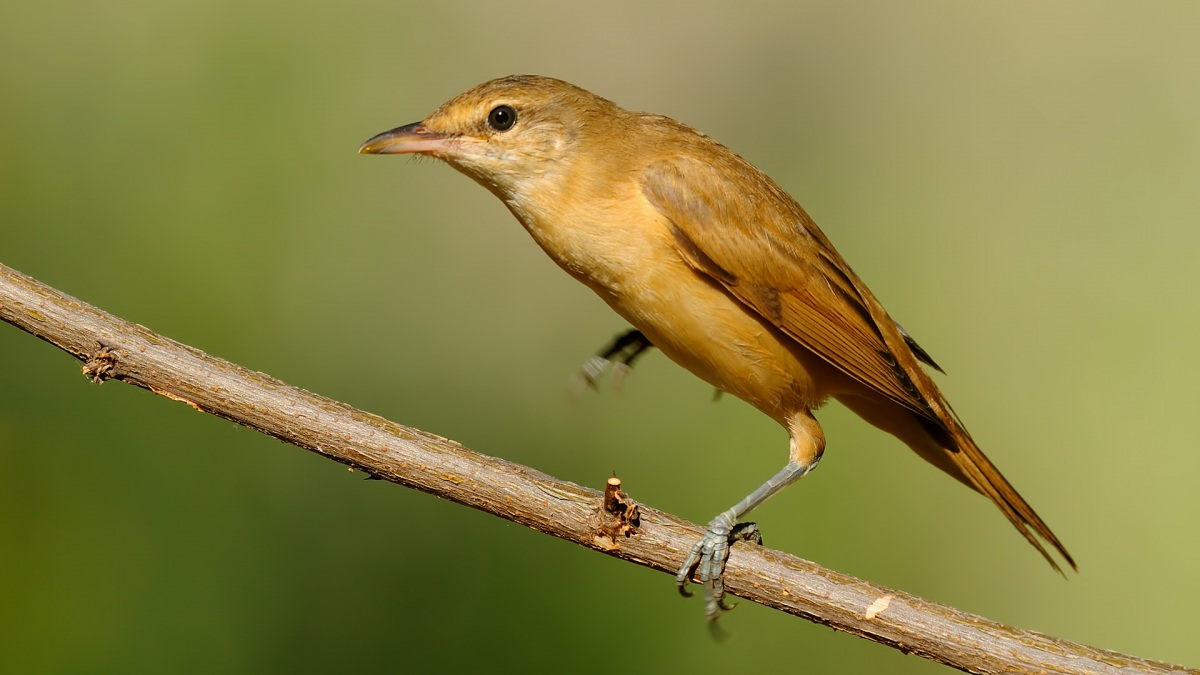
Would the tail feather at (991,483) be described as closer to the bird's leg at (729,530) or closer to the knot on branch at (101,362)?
the bird's leg at (729,530)

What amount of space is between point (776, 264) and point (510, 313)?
232cm

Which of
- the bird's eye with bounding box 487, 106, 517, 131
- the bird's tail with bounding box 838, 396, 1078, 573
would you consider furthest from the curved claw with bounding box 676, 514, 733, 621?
the bird's eye with bounding box 487, 106, 517, 131

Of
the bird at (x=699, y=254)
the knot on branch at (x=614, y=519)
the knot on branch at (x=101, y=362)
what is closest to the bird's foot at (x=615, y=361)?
the bird at (x=699, y=254)

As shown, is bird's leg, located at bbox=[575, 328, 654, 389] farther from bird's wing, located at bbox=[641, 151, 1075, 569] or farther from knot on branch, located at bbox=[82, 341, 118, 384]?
knot on branch, located at bbox=[82, 341, 118, 384]

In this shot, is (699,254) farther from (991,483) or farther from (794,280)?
(991,483)

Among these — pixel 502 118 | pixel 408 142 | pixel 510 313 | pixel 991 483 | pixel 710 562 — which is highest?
pixel 510 313

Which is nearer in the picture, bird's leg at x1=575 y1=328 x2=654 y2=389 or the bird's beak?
the bird's beak

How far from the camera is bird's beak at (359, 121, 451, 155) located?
303cm

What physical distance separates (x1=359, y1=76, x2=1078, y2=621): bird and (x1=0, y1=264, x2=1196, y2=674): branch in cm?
38

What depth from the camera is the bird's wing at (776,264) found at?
3.06 metres

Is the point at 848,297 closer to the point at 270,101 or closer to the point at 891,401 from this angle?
the point at 891,401

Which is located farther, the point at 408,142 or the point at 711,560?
the point at 408,142

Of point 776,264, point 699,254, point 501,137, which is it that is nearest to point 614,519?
point 699,254

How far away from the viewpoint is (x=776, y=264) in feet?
10.4
